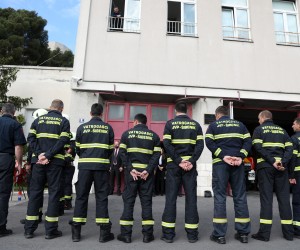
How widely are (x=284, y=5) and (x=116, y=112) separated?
8241 millimetres

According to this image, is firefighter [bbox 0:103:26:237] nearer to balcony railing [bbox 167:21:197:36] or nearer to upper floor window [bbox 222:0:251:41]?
balcony railing [bbox 167:21:197:36]

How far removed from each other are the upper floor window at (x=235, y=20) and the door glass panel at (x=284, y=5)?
4.33ft

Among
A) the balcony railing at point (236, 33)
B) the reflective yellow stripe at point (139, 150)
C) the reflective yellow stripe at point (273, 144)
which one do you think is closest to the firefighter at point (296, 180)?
the reflective yellow stripe at point (273, 144)

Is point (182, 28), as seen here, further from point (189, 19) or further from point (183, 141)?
point (183, 141)

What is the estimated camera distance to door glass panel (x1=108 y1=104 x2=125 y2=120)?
1002 cm

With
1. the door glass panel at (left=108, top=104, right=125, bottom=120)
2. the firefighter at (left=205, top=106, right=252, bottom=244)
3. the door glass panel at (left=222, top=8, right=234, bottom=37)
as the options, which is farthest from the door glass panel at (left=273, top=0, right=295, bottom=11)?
the firefighter at (left=205, top=106, right=252, bottom=244)

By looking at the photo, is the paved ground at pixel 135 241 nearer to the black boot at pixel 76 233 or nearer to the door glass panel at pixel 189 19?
the black boot at pixel 76 233

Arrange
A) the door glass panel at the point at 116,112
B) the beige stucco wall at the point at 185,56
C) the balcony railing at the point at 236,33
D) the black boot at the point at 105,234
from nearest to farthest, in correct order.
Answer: the black boot at the point at 105,234 < the beige stucco wall at the point at 185,56 < the door glass panel at the point at 116,112 < the balcony railing at the point at 236,33

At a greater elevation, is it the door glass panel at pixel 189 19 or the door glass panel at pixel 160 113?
the door glass panel at pixel 189 19

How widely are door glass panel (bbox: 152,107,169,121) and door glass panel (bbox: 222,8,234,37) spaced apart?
371cm

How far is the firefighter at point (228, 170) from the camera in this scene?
4066 millimetres

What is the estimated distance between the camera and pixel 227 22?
10680 mm

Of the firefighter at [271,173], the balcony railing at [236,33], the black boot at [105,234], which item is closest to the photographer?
the black boot at [105,234]

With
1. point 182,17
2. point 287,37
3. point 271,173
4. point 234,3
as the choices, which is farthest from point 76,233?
point 287,37
